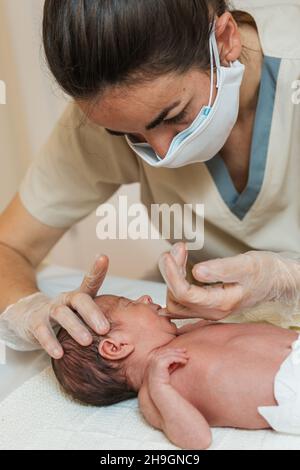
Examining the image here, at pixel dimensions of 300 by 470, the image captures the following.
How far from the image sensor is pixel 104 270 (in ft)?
4.43

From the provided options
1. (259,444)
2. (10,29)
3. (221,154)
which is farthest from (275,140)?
(10,29)

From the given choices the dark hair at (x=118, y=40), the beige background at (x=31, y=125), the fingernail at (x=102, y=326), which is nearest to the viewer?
the dark hair at (x=118, y=40)

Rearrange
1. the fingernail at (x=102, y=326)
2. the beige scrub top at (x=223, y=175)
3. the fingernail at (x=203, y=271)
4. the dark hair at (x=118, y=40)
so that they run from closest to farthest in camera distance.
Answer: the dark hair at (x=118, y=40) < the fingernail at (x=203, y=271) < the fingernail at (x=102, y=326) < the beige scrub top at (x=223, y=175)

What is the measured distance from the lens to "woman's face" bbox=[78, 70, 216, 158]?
1.16 metres

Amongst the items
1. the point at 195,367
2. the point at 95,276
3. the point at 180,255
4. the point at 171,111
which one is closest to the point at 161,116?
the point at 171,111

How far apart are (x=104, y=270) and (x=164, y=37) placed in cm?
49

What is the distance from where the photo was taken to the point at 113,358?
1.28m

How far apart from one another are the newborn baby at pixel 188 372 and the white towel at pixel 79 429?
0.02m

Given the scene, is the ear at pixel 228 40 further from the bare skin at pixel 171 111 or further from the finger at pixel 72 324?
the finger at pixel 72 324

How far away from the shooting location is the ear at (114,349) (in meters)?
1.28

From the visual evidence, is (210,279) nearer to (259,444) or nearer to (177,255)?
(177,255)

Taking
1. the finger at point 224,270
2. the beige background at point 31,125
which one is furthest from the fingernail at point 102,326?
the beige background at point 31,125
